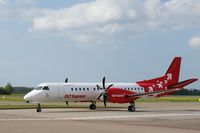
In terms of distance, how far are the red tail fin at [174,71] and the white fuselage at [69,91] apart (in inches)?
170

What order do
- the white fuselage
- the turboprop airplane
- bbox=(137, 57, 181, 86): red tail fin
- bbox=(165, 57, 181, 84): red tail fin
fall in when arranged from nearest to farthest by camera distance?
the white fuselage, the turboprop airplane, bbox=(137, 57, 181, 86): red tail fin, bbox=(165, 57, 181, 84): red tail fin

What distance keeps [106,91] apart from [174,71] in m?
10.0

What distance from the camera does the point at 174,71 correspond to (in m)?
49.2

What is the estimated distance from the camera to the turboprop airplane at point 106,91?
41219 millimetres

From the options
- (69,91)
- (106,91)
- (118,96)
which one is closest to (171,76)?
(118,96)

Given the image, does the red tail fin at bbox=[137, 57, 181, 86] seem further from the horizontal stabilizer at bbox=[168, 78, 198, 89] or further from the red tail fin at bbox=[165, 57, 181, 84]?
the horizontal stabilizer at bbox=[168, 78, 198, 89]

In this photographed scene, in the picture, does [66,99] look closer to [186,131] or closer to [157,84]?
[157,84]

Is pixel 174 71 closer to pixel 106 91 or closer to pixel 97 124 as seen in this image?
pixel 106 91

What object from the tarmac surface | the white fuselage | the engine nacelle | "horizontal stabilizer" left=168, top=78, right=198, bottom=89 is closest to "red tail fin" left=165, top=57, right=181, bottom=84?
"horizontal stabilizer" left=168, top=78, right=198, bottom=89

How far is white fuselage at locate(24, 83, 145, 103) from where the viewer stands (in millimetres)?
40750

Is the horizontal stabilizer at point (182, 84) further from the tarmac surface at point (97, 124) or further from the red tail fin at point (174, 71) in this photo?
the tarmac surface at point (97, 124)

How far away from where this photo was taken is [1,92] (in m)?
146

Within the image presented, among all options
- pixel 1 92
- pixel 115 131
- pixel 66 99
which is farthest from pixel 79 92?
pixel 1 92

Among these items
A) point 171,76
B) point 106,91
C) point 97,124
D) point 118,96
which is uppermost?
point 171,76
